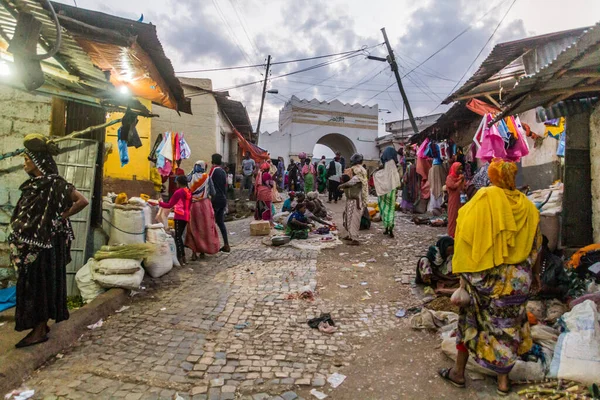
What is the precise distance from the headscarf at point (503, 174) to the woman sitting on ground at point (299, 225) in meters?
6.08

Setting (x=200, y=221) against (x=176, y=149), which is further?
(x=176, y=149)

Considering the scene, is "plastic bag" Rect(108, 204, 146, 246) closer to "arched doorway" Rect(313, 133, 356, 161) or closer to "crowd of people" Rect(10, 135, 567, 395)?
"crowd of people" Rect(10, 135, 567, 395)

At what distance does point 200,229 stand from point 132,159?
614 centimetres

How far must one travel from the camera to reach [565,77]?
3.45m

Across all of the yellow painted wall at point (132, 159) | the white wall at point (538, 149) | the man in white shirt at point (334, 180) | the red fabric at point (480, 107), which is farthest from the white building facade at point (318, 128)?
the white wall at point (538, 149)

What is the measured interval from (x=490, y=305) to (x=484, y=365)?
48 cm

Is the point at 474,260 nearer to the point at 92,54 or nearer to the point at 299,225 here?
the point at 92,54

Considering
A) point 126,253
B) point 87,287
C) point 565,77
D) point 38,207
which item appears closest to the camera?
point 38,207

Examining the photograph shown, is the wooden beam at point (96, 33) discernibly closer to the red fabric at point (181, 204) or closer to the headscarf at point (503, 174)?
the red fabric at point (181, 204)

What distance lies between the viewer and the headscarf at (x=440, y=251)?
5.05 meters

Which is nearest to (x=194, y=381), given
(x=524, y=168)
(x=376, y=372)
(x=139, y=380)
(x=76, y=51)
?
(x=139, y=380)

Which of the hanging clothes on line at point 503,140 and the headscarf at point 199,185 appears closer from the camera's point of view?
the hanging clothes on line at point 503,140

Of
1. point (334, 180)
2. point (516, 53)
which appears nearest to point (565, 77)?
point (516, 53)

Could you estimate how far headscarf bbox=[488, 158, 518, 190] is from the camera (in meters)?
2.89
